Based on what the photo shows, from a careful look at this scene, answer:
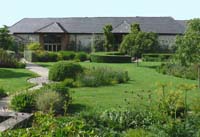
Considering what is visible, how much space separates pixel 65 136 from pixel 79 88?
1513 centimetres

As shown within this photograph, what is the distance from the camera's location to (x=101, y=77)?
A: 2289cm

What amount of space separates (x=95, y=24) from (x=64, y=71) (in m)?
39.4

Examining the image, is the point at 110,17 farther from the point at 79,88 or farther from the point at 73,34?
the point at 79,88

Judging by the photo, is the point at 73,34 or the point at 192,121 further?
the point at 73,34

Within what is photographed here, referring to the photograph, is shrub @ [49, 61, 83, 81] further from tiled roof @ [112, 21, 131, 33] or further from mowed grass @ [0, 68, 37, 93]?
tiled roof @ [112, 21, 131, 33]

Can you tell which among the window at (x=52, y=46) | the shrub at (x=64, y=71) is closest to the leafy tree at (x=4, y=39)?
the window at (x=52, y=46)

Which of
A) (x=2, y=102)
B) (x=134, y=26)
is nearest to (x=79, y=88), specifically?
(x=2, y=102)

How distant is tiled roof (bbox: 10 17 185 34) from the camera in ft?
196

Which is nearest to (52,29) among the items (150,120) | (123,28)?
A: (123,28)

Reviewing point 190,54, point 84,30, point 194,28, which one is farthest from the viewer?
point 84,30

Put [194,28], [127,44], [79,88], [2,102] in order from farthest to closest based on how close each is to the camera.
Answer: [127,44]
[194,28]
[79,88]
[2,102]

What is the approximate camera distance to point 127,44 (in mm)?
40906

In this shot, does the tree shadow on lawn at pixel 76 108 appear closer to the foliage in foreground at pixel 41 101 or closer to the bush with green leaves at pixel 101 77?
the foliage in foreground at pixel 41 101

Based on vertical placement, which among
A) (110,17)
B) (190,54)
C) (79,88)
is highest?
(110,17)
